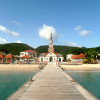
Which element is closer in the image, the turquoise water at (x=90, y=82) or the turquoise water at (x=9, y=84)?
the turquoise water at (x=9, y=84)

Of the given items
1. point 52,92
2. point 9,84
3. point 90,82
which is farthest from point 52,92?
point 90,82

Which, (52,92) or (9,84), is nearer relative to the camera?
(52,92)

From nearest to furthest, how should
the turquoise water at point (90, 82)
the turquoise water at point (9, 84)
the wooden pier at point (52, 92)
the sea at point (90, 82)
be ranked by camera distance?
the wooden pier at point (52, 92) → the turquoise water at point (9, 84) → the sea at point (90, 82) → the turquoise water at point (90, 82)

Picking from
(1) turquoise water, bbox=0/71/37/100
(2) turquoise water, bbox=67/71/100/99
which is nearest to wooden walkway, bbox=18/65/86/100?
(1) turquoise water, bbox=0/71/37/100

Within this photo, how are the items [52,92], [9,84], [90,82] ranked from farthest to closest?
[90,82] < [9,84] < [52,92]

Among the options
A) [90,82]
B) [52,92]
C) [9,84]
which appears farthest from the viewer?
[90,82]

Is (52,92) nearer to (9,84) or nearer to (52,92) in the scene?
(52,92)

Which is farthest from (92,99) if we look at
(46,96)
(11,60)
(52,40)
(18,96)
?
(52,40)

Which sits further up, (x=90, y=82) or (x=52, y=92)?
(x=52, y=92)

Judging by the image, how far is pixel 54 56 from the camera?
71.4 m

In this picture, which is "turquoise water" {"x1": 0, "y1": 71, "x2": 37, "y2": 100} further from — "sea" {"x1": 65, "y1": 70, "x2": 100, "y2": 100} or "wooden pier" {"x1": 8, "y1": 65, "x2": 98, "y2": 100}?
"sea" {"x1": 65, "y1": 70, "x2": 100, "y2": 100}

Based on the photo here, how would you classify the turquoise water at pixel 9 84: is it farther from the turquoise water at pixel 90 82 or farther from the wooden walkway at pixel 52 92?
the turquoise water at pixel 90 82

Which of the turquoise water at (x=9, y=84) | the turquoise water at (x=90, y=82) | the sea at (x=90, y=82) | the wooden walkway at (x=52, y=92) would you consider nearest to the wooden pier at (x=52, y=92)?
the wooden walkway at (x=52, y=92)

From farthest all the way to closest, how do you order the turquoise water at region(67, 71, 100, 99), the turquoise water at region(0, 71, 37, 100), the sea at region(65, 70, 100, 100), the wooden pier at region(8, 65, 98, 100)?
the turquoise water at region(67, 71, 100, 99) → the sea at region(65, 70, 100, 100) → the turquoise water at region(0, 71, 37, 100) → the wooden pier at region(8, 65, 98, 100)
